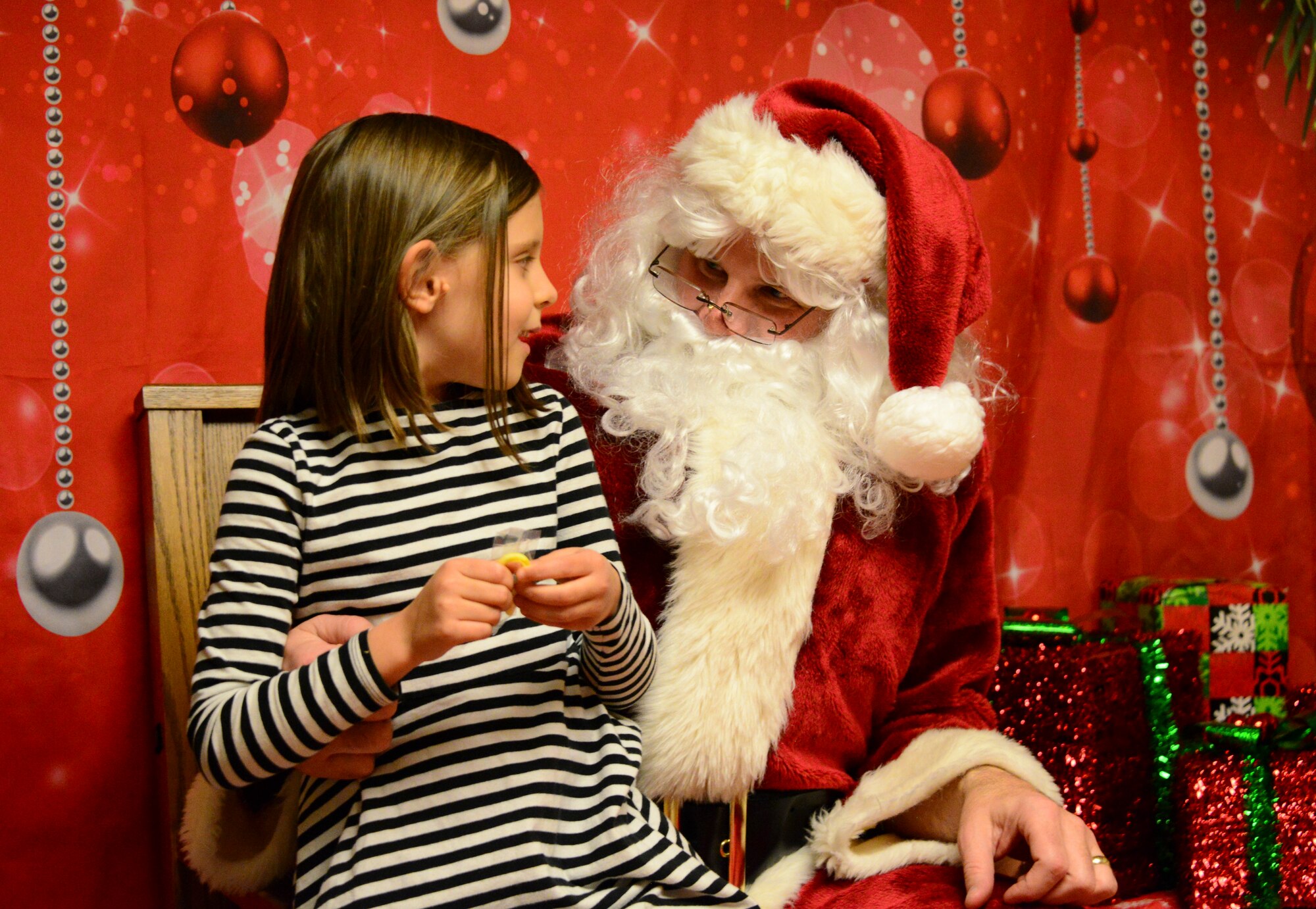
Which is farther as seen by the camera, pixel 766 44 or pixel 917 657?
pixel 766 44

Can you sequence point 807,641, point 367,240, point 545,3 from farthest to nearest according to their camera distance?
point 545,3 → point 807,641 → point 367,240

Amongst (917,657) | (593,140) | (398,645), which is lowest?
(917,657)

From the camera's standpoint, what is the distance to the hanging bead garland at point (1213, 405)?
6.90 ft

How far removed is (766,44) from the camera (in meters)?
1.88

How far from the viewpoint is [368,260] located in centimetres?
105

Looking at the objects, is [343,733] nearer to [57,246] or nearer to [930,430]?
[930,430]

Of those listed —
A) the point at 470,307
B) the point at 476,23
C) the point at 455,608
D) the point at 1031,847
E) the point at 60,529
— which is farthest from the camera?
the point at 476,23

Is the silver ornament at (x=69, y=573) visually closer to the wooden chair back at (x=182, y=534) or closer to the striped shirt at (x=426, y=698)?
the wooden chair back at (x=182, y=534)

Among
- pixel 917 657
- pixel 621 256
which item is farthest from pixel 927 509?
pixel 621 256

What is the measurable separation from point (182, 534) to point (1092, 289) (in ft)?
5.35

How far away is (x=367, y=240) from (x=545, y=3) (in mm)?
872

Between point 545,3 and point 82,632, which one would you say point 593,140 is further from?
point 82,632

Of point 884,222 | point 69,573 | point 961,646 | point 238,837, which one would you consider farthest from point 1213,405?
point 69,573

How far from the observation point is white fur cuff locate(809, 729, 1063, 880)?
1261 mm
